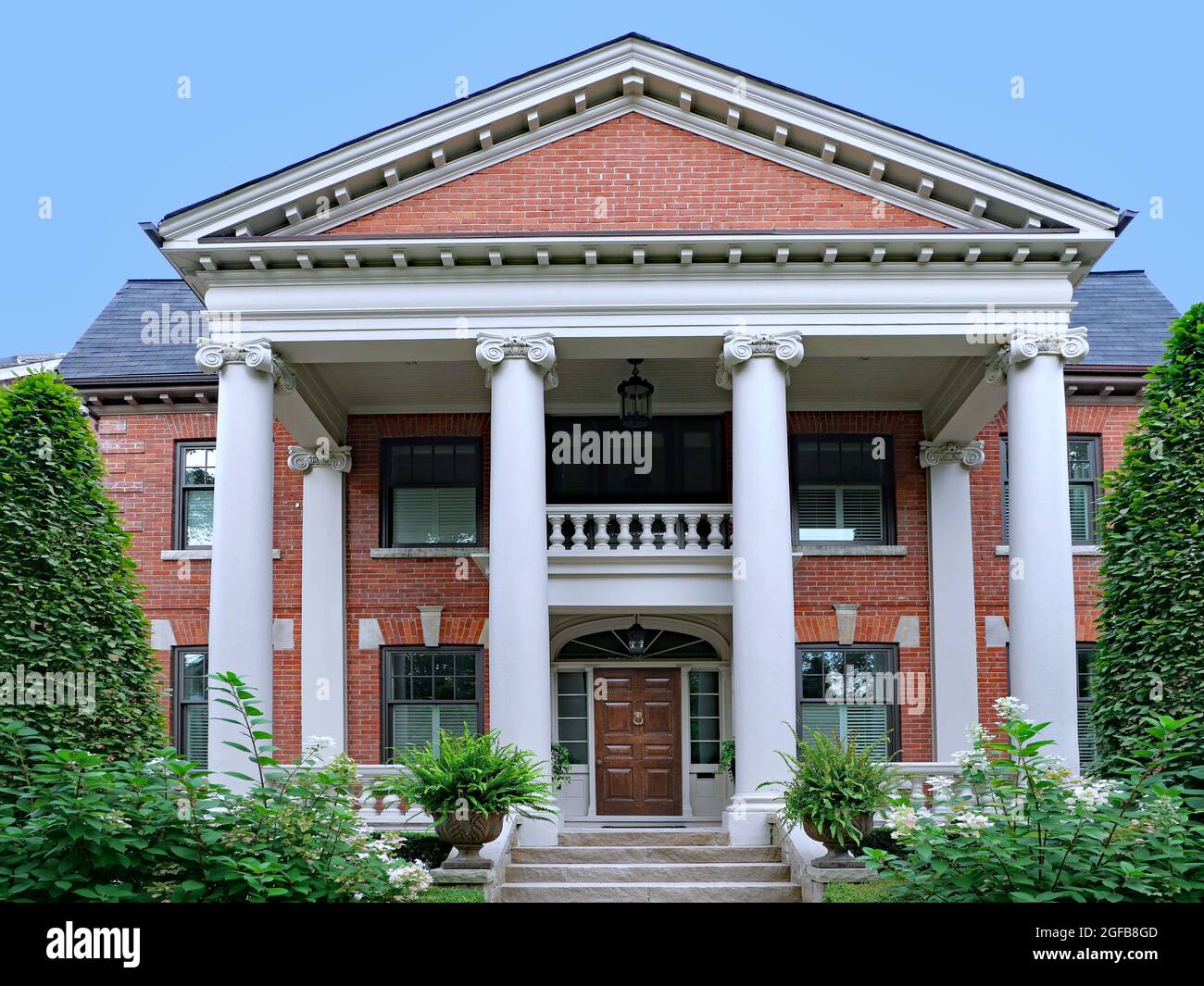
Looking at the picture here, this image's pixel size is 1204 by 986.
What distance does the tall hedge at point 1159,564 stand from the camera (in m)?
13.6

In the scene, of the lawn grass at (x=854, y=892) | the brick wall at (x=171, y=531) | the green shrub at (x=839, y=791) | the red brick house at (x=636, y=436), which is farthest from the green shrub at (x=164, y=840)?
the brick wall at (x=171, y=531)

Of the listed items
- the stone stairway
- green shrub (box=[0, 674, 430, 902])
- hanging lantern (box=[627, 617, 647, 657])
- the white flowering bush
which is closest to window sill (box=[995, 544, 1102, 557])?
hanging lantern (box=[627, 617, 647, 657])

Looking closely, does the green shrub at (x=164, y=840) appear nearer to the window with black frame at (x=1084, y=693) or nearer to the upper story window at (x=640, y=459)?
the upper story window at (x=640, y=459)

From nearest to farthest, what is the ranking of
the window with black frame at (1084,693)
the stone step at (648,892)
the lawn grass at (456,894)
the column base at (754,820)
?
the lawn grass at (456,894), the stone step at (648,892), the column base at (754,820), the window with black frame at (1084,693)

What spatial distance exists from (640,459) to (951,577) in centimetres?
541

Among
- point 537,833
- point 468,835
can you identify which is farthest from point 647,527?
point 468,835

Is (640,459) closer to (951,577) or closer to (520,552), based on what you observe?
(520,552)

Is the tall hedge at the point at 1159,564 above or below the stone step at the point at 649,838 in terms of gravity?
above

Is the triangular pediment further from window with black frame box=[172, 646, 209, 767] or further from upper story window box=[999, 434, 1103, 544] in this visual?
window with black frame box=[172, 646, 209, 767]

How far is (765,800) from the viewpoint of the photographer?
53.8 feet

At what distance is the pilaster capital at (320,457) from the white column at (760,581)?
7154 millimetres

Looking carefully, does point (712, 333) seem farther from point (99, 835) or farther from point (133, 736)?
point (99, 835)

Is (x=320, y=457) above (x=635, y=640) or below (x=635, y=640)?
above

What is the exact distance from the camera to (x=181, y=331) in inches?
938
